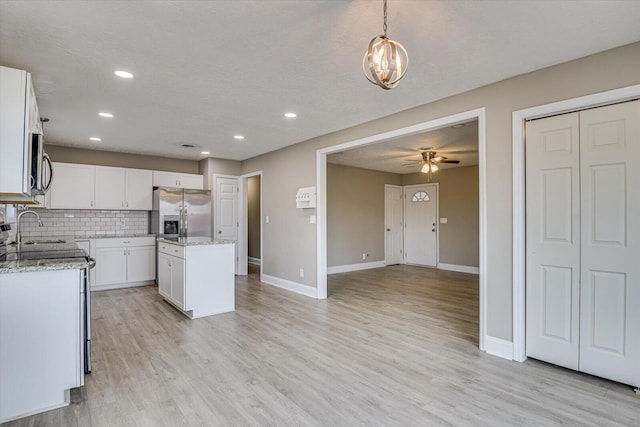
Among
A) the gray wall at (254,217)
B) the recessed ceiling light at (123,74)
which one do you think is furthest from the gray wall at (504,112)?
the gray wall at (254,217)

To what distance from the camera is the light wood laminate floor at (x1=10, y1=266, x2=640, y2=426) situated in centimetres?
214

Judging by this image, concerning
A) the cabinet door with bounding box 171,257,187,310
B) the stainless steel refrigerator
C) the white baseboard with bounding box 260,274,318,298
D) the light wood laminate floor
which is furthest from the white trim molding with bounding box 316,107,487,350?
the stainless steel refrigerator

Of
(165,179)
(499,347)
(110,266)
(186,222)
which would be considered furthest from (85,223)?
(499,347)

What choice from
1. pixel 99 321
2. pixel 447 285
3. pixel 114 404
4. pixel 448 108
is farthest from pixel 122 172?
pixel 447 285

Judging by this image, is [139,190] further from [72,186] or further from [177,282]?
[177,282]

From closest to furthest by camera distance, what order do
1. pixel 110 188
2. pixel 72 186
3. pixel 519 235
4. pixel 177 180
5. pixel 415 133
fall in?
pixel 519 235
pixel 415 133
pixel 72 186
pixel 110 188
pixel 177 180

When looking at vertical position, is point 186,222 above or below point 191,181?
below

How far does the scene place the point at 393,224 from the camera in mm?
8812

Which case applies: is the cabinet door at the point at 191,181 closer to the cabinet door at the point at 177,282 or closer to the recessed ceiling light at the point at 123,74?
the cabinet door at the point at 177,282

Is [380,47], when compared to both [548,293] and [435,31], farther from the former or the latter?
[548,293]

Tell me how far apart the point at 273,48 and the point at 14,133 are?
6.45 feet

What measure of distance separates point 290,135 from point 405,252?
17.1ft

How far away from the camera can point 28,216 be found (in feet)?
18.2

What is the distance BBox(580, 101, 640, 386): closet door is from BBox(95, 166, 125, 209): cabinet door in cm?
672
